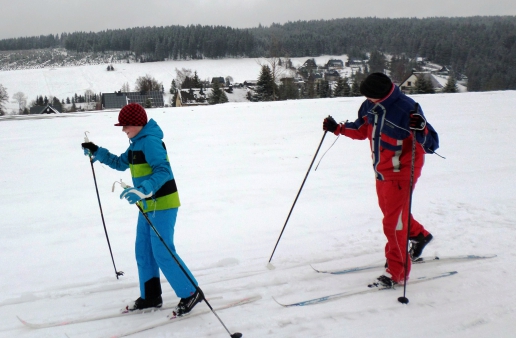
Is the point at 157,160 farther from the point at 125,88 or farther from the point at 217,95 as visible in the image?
the point at 125,88

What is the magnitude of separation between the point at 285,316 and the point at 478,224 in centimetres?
337

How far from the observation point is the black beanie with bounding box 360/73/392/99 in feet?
10.4

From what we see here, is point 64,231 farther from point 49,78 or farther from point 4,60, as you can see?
point 4,60

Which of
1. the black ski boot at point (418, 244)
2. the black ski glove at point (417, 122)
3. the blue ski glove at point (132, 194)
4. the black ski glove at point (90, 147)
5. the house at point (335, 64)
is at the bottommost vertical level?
the black ski boot at point (418, 244)

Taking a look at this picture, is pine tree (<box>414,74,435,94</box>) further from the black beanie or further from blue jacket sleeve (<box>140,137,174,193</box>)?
blue jacket sleeve (<box>140,137,174,193</box>)

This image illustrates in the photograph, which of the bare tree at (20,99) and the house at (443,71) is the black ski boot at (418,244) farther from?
the bare tree at (20,99)

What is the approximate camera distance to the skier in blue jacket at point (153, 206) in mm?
2898

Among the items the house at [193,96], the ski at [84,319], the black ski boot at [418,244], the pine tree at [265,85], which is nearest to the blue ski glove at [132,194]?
the ski at [84,319]

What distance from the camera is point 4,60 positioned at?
130375 millimetres

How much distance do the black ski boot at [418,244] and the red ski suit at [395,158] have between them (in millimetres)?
506

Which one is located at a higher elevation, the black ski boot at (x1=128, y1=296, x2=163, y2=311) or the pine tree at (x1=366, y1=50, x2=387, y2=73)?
the pine tree at (x1=366, y1=50, x2=387, y2=73)

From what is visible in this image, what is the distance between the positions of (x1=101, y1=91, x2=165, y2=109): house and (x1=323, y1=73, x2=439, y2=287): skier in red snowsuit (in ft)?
160

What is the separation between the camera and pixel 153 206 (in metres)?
2.98

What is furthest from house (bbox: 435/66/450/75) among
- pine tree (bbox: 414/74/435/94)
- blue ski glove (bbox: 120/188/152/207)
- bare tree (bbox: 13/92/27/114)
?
bare tree (bbox: 13/92/27/114)
